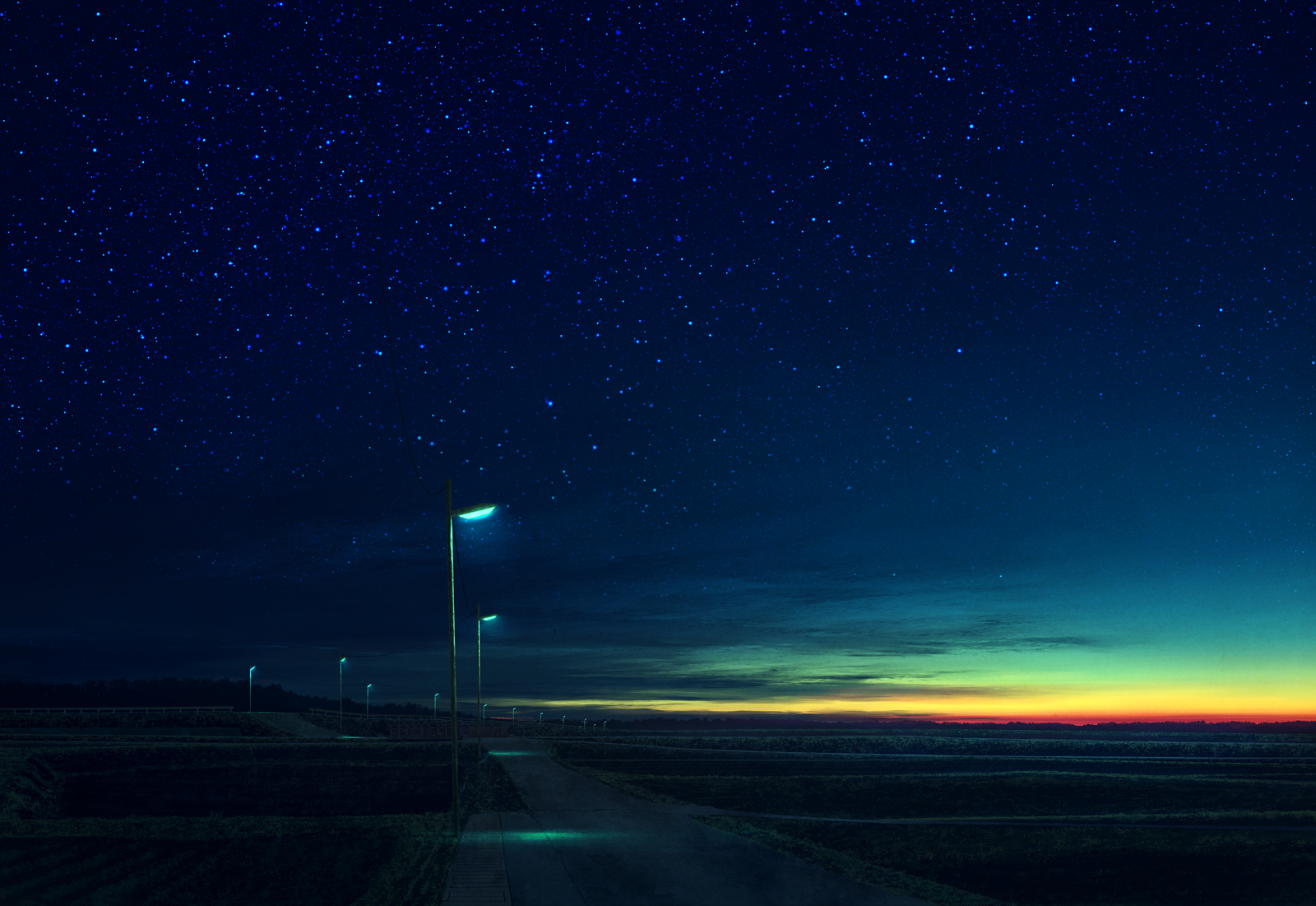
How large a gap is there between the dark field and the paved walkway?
1.23 meters

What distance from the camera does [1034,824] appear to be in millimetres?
25734

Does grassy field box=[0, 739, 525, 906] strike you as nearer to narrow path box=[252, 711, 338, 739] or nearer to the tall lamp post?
the tall lamp post

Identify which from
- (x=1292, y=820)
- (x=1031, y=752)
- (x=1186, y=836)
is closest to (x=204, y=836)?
(x=1186, y=836)

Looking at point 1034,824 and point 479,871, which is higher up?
point 479,871

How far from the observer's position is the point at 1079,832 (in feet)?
78.7

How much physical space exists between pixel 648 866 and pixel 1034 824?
575 inches

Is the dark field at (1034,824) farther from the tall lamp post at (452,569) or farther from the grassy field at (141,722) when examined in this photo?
the grassy field at (141,722)

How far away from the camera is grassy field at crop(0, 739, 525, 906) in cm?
1549

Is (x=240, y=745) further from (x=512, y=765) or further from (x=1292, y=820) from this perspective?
(x=1292, y=820)

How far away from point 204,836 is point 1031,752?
7594cm

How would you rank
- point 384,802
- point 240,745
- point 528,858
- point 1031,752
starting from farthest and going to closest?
point 1031,752, point 240,745, point 384,802, point 528,858

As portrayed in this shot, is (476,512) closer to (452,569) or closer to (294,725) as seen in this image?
(452,569)

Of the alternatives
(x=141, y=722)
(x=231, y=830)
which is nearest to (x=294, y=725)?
(x=141, y=722)

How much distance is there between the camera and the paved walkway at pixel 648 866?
1425 centimetres
